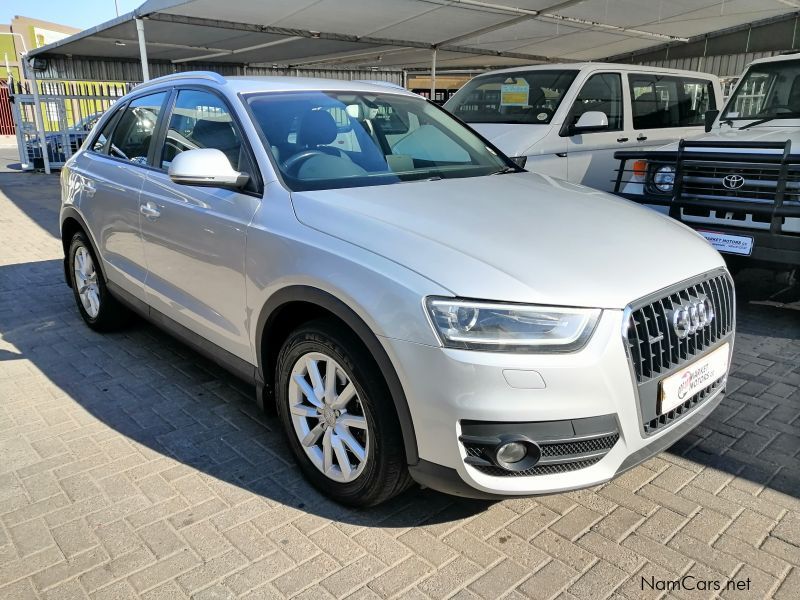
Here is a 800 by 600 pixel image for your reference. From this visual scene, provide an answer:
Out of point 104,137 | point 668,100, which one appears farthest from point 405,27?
point 104,137

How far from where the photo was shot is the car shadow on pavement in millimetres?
2744

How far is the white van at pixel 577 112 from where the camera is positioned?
6.46 metres

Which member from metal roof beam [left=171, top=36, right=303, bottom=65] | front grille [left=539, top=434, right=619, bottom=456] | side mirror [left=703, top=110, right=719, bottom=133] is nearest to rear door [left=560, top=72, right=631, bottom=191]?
side mirror [left=703, top=110, right=719, bottom=133]

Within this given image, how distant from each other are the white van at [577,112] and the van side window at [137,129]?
3.47 meters

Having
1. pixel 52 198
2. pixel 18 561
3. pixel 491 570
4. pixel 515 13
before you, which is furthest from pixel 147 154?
pixel 52 198

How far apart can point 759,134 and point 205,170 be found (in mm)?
4850

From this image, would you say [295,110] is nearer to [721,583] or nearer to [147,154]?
[147,154]

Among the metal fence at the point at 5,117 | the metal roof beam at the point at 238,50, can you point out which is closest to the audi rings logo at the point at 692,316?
the metal roof beam at the point at 238,50

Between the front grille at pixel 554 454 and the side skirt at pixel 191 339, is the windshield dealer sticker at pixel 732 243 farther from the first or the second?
the side skirt at pixel 191 339

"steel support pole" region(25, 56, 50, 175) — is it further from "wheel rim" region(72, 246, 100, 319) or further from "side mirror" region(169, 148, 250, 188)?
"side mirror" region(169, 148, 250, 188)

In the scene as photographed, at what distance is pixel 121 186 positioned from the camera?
4000mm

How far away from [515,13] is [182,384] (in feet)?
27.5

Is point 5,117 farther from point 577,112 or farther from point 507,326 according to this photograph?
point 507,326

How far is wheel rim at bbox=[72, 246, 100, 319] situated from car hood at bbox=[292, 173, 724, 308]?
2.74m
